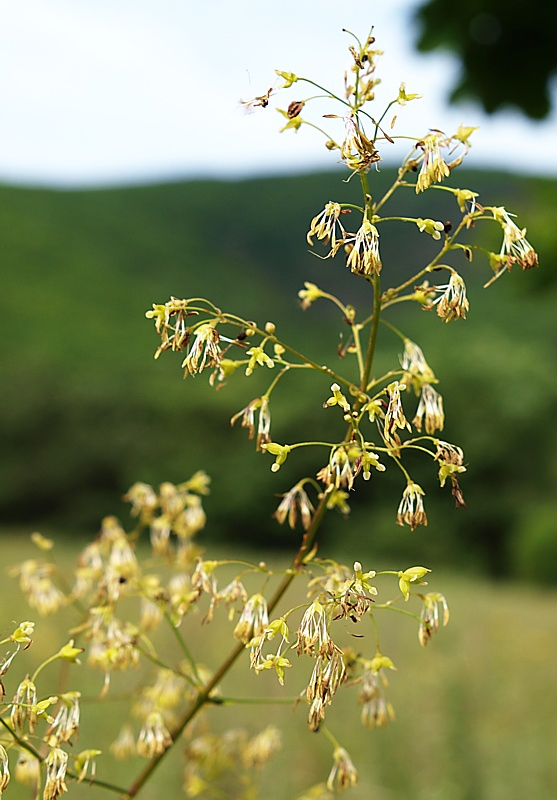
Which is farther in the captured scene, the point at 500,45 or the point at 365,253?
the point at 500,45

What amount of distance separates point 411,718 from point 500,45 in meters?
5.54

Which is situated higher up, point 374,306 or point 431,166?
point 431,166

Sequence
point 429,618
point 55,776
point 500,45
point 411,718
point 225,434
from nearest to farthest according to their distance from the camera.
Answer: point 55,776, point 429,618, point 411,718, point 500,45, point 225,434

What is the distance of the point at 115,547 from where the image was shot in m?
1.52

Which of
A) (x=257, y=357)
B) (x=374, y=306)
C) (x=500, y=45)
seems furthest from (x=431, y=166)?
(x=500, y=45)

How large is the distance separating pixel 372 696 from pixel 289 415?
49.3 ft

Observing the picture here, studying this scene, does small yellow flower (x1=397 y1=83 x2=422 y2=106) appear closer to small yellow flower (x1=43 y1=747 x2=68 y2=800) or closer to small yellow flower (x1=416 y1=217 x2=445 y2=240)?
small yellow flower (x1=416 y1=217 x2=445 y2=240)

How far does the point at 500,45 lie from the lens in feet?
22.9

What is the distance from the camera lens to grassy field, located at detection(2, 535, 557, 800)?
3561 mm

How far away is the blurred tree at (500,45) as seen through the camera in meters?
6.64

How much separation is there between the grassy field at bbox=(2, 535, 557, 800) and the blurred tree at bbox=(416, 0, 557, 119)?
4617 mm

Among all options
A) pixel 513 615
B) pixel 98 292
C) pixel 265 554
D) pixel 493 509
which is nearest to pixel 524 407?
pixel 493 509

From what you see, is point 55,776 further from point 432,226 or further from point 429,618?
point 432,226

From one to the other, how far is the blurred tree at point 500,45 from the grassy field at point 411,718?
15.1 ft
